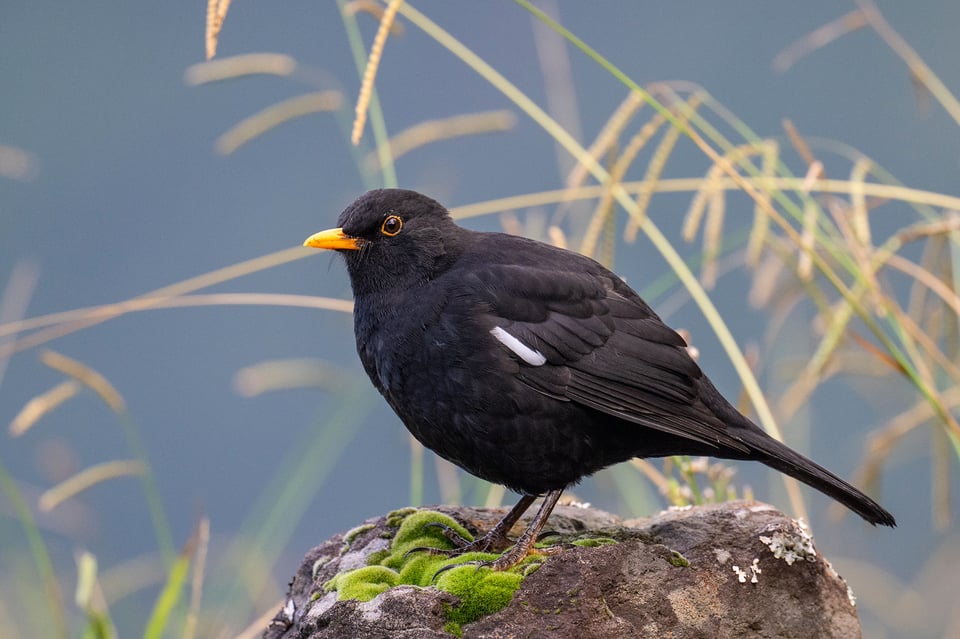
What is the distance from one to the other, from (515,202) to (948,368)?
1.75 metres

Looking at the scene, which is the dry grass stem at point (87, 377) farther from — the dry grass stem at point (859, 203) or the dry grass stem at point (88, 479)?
the dry grass stem at point (859, 203)

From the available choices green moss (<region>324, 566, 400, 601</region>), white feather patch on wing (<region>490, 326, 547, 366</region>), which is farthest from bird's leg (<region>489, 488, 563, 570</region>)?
white feather patch on wing (<region>490, 326, 547, 366</region>)

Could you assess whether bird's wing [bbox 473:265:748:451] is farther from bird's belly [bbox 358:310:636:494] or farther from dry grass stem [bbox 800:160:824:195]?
dry grass stem [bbox 800:160:824:195]

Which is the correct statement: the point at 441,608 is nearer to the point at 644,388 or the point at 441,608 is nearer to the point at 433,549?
the point at 433,549

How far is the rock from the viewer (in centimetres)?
338

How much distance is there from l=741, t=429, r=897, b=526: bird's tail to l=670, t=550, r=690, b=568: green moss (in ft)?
1.50

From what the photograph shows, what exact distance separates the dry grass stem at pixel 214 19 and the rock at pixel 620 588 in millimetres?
1752

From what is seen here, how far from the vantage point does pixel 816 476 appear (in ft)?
12.6

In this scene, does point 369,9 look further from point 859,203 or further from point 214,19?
point 859,203

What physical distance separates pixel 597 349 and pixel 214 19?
1.64 meters

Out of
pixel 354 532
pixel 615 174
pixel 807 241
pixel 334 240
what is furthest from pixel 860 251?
pixel 354 532

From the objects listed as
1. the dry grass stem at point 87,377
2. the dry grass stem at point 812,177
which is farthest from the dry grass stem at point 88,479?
the dry grass stem at point 812,177

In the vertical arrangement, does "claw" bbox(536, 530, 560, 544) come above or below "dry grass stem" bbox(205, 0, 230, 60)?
below

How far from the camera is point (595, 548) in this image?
358 centimetres
